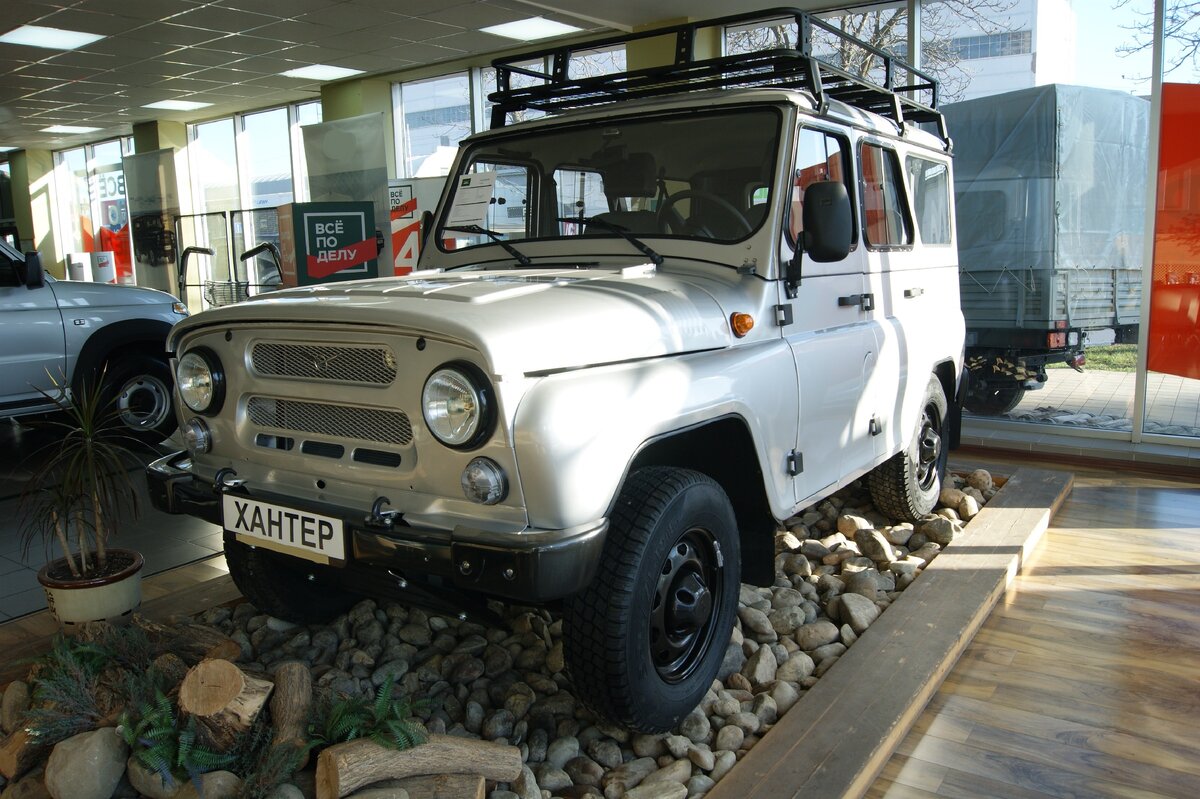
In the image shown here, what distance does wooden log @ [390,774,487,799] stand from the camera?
2139 mm

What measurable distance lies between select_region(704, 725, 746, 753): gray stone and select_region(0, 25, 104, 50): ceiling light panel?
10223 mm

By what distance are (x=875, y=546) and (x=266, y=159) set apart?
42.9ft

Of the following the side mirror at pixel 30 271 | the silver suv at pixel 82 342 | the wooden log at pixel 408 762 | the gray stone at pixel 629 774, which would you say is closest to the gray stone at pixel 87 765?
the wooden log at pixel 408 762

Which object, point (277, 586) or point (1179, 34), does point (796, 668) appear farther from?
point (1179, 34)

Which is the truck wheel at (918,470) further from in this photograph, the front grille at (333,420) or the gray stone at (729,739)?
the front grille at (333,420)

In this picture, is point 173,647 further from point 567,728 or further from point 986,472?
point 986,472

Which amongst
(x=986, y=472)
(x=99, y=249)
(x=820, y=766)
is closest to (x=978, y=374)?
(x=986, y=472)

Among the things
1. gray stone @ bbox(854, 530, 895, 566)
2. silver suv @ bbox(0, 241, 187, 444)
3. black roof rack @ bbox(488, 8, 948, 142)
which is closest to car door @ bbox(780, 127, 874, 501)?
black roof rack @ bbox(488, 8, 948, 142)

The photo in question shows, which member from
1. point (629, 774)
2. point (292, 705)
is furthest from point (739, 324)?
point (292, 705)

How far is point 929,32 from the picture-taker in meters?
7.23

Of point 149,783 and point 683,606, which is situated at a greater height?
point 683,606

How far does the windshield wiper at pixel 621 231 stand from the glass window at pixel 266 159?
11750mm

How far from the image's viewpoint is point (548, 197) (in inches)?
136

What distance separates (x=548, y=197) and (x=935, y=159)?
220 cm
